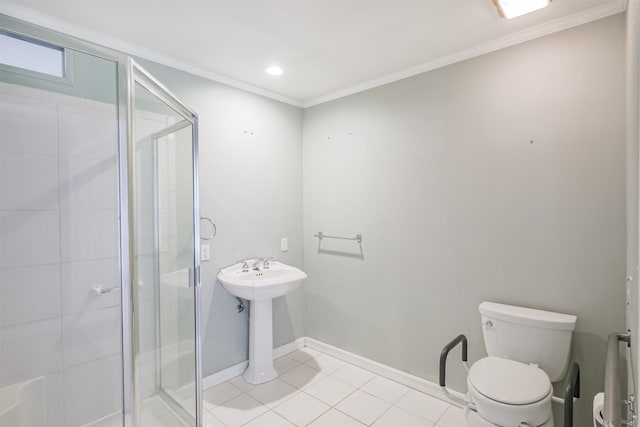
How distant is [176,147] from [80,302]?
107 cm

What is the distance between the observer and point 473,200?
2.17 metres

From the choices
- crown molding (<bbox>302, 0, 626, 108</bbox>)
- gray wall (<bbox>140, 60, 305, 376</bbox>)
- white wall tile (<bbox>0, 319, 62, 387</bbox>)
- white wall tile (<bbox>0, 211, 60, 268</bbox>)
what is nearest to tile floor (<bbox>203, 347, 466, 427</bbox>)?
gray wall (<bbox>140, 60, 305, 376</bbox>)

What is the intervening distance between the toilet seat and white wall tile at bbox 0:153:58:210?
2.43 metres

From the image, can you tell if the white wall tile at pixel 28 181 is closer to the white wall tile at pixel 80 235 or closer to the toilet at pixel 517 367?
the white wall tile at pixel 80 235

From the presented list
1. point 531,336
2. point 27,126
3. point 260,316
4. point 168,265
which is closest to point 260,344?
point 260,316

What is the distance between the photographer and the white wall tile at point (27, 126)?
5.29 ft

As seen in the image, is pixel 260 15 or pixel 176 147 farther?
pixel 176 147

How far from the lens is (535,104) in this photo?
1.92m

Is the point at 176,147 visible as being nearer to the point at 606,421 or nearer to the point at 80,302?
the point at 80,302

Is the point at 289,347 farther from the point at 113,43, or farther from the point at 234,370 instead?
the point at 113,43

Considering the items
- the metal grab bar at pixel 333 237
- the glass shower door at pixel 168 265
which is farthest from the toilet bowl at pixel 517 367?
the glass shower door at pixel 168 265

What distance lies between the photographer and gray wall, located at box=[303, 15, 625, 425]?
1.75m

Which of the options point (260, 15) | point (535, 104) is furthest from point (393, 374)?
point (260, 15)

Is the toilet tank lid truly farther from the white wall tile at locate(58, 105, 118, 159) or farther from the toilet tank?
the white wall tile at locate(58, 105, 118, 159)
